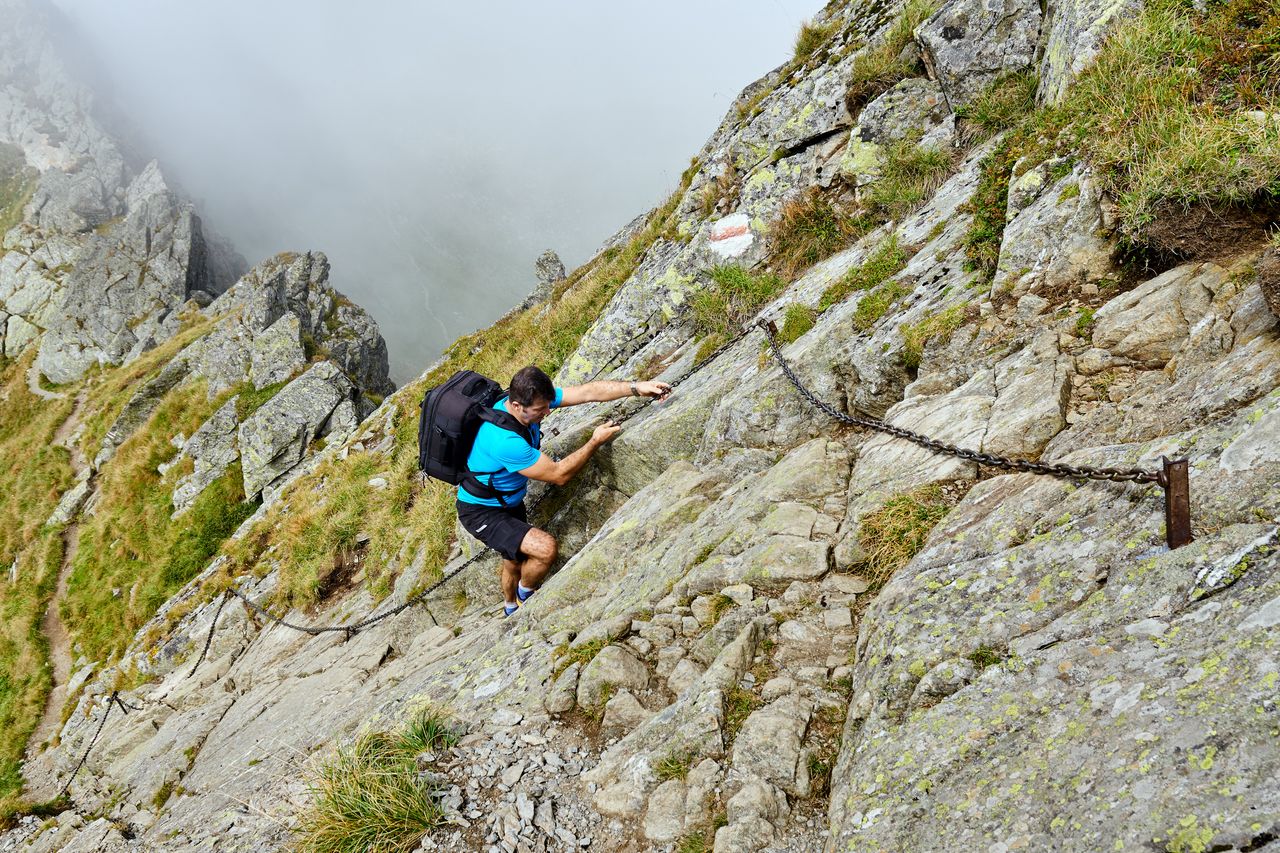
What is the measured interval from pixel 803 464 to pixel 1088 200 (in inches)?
154

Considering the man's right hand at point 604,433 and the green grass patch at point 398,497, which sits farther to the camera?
the green grass patch at point 398,497

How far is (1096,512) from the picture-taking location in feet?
13.0

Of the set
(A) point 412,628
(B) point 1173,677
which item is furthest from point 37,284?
(B) point 1173,677

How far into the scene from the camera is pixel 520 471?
28.0 feet

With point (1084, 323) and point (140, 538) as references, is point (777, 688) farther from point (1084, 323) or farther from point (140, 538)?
point (140, 538)

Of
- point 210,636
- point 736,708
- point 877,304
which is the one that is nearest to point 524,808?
point 736,708

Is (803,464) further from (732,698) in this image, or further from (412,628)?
(412,628)

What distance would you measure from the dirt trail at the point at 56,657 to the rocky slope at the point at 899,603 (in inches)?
311

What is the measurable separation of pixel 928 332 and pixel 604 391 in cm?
458

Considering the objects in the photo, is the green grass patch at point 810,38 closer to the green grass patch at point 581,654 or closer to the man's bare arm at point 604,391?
the man's bare arm at point 604,391

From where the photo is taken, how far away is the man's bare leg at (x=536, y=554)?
898 cm

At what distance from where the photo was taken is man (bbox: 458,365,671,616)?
834 cm

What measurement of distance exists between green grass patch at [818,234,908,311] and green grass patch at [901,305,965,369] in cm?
194

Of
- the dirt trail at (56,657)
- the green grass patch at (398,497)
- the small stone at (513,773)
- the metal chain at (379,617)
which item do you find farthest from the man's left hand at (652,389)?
the dirt trail at (56,657)
